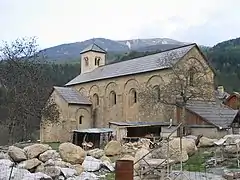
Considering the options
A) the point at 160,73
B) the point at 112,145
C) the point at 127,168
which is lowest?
the point at 112,145

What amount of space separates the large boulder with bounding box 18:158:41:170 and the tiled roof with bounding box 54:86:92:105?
107 feet

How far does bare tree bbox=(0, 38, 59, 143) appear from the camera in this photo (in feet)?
109

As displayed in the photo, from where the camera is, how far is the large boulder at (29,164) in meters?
16.2

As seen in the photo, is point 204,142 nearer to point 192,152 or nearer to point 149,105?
point 192,152

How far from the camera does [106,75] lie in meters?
50.8

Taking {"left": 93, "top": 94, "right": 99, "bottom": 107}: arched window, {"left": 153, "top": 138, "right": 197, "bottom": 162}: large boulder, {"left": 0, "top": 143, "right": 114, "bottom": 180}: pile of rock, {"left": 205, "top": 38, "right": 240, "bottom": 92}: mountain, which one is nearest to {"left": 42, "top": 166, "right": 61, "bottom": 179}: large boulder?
{"left": 0, "top": 143, "right": 114, "bottom": 180}: pile of rock

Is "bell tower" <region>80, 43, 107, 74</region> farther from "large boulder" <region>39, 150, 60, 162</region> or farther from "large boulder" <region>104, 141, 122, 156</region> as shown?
"large boulder" <region>39, 150, 60, 162</region>

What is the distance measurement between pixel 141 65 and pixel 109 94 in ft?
22.6

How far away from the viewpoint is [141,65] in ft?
151

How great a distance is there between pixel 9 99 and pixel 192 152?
19295mm

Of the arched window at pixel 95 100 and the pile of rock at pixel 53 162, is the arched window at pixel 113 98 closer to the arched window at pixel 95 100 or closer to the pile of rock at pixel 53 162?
the arched window at pixel 95 100

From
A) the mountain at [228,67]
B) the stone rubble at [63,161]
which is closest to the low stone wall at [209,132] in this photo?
the stone rubble at [63,161]

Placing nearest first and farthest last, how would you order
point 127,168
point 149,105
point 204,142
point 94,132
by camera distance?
point 127,168
point 204,142
point 94,132
point 149,105

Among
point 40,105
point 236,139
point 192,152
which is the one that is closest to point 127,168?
point 236,139
